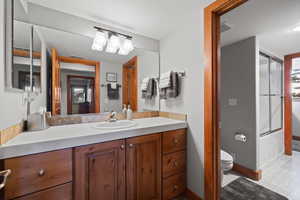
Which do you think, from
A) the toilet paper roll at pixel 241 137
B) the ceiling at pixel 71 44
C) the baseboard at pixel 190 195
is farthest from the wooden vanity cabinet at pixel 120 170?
the toilet paper roll at pixel 241 137

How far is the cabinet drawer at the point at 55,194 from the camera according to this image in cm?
84

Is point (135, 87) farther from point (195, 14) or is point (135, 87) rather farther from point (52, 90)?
point (195, 14)

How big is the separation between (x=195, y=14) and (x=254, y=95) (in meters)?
1.43

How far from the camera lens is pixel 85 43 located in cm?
157

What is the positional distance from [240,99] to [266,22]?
1.05 meters

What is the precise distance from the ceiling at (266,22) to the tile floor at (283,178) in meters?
2.04

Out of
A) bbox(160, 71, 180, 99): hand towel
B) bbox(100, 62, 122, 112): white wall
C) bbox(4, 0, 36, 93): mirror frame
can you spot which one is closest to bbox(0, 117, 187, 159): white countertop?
bbox(4, 0, 36, 93): mirror frame

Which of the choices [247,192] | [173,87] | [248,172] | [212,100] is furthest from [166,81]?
[248,172]

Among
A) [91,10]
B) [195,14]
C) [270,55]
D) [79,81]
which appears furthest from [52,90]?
[270,55]

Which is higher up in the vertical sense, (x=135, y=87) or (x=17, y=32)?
(x=17, y=32)

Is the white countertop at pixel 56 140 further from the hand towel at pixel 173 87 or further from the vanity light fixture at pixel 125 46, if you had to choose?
the vanity light fixture at pixel 125 46

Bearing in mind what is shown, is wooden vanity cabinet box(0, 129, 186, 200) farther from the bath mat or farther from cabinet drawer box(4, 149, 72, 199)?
the bath mat

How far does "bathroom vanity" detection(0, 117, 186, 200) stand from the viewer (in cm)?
82

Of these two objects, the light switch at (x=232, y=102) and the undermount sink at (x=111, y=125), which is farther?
the light switch at (x=232, y=102)
